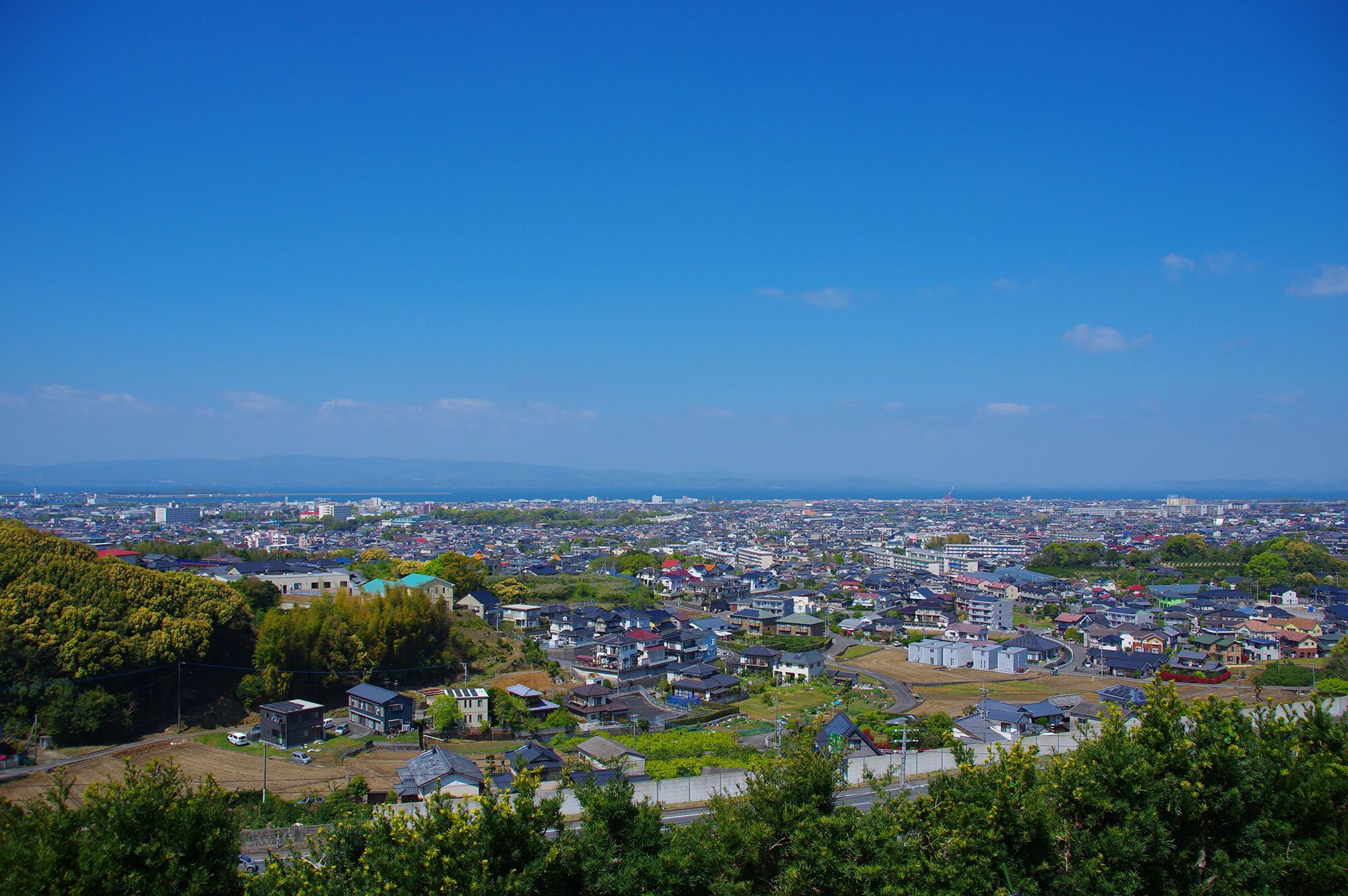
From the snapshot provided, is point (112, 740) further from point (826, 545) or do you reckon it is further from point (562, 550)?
point (826, 545)

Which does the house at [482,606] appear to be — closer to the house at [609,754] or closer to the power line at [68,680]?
the power line at [68,680]

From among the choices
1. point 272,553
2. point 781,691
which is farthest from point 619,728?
point 272,553

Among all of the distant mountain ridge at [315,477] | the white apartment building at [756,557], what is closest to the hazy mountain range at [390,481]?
the distant mountain ridge at [315,477]

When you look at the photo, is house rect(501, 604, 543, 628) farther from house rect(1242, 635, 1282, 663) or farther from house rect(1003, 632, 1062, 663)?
house rect(1242, 635, 1282, 663)

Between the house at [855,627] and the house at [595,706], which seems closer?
the house at [595,706]

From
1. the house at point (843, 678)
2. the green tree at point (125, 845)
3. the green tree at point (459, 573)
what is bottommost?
the house at point (843, 678)

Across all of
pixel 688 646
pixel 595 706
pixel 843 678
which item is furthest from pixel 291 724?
pixel 843 678
